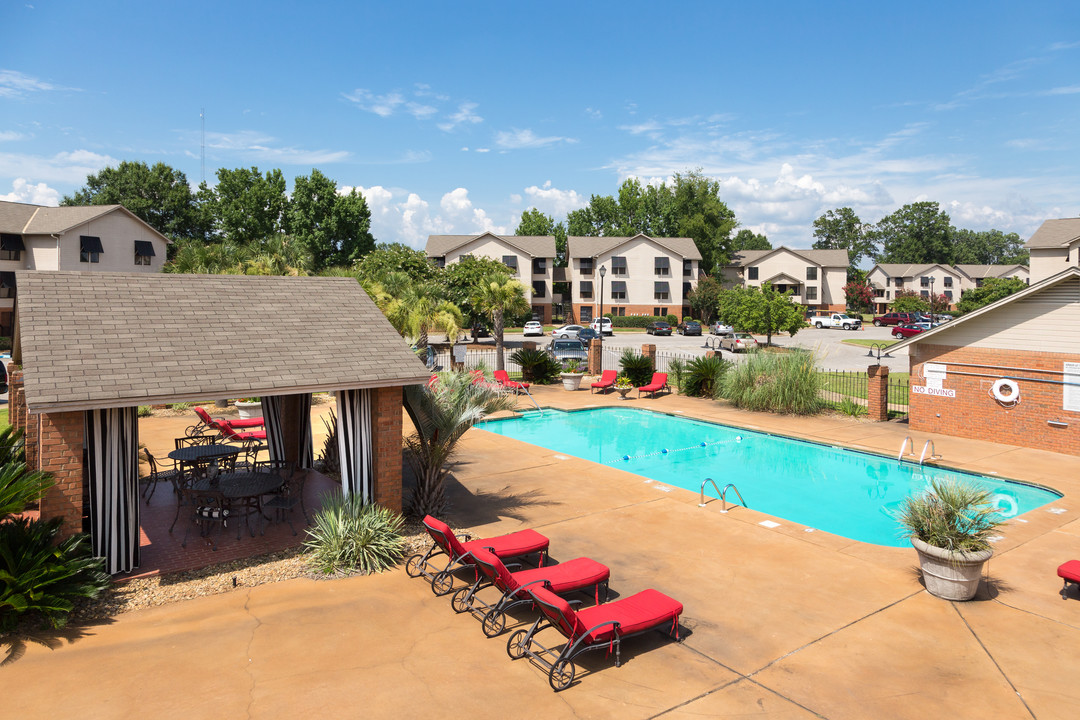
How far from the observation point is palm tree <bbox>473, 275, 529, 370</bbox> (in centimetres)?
3027

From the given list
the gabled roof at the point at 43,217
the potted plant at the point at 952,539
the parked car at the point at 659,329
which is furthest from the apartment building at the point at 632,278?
the potted plant at the point at 952,539

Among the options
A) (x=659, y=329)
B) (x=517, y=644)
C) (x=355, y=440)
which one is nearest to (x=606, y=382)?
(x=355, y=440)

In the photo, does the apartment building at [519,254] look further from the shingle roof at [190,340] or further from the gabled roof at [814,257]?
the shingle roof at [190,340]

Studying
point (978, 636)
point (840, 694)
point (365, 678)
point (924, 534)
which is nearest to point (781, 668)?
point (840, 694)

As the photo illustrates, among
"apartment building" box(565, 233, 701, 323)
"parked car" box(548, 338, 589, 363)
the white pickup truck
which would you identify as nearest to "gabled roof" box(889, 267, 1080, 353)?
"parked car" box(548, 338, 589, 363)

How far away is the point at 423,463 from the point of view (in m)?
12.0

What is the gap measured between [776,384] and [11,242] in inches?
2152

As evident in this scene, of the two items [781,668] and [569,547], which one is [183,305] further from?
[781,668]

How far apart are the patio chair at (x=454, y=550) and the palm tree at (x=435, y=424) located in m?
1.86

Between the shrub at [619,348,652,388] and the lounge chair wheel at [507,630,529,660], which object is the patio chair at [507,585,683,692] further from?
the shrub at [619,348,652,388]

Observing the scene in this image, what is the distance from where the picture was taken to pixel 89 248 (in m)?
52.1

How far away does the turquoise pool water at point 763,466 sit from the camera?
13.9 meters

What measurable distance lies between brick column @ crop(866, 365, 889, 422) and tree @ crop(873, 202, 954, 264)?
412ft

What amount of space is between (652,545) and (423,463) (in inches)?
162
